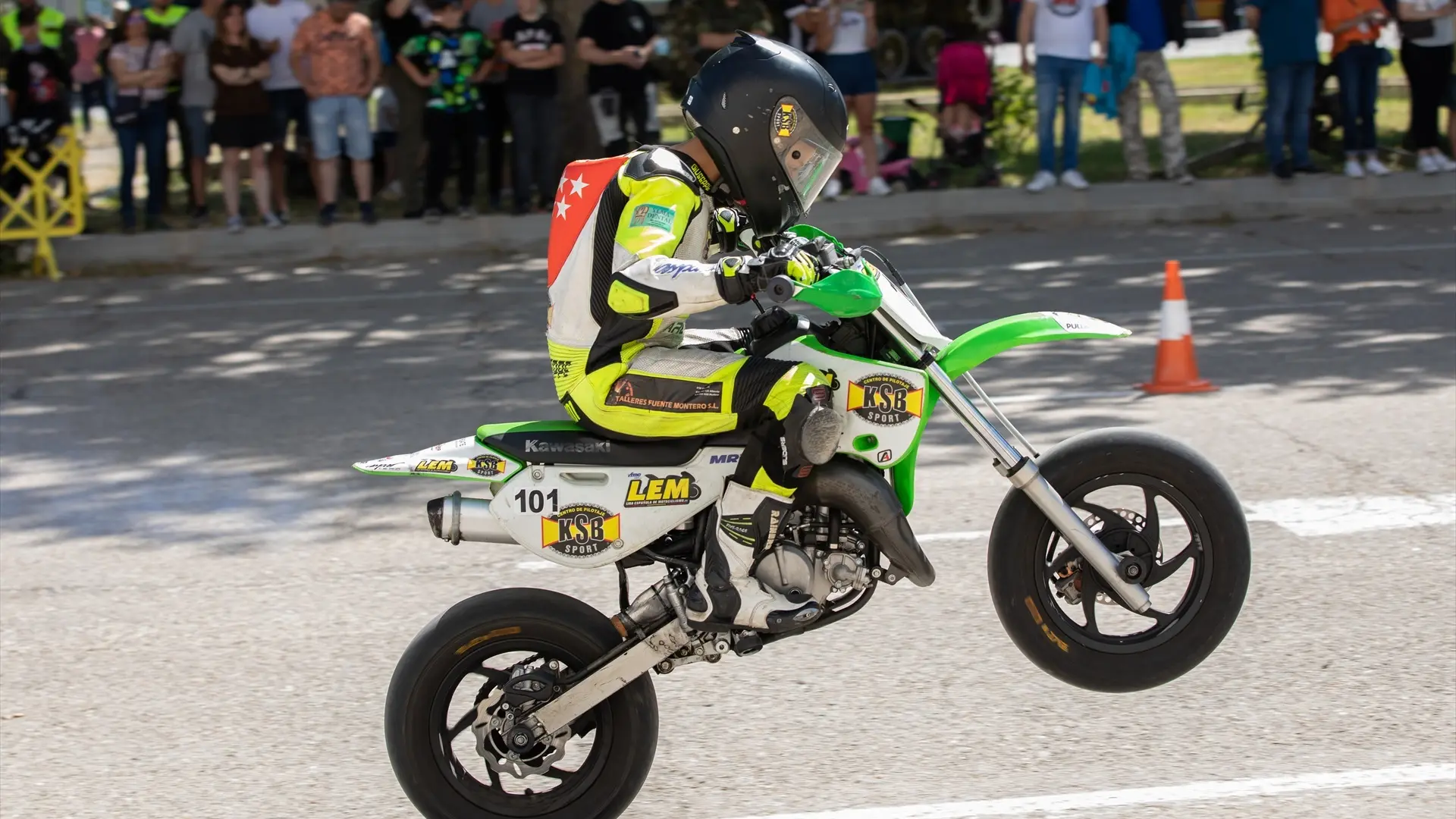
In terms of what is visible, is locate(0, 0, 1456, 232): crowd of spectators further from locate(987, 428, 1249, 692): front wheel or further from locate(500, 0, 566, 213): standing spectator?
locate(987, 428, 1249, 692): front wheel

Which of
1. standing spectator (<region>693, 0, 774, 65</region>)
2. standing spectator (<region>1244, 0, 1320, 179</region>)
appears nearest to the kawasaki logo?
standing spectator (<region>693, 0, 774, 65</region>)

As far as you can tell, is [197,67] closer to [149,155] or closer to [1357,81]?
[149,155]

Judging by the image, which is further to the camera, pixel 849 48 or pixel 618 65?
pixel 849 48

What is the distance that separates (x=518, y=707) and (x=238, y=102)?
10.8 metres

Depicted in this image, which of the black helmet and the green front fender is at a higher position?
the black helmet

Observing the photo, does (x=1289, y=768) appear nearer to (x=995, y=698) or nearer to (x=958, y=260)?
(x=995, y=698)

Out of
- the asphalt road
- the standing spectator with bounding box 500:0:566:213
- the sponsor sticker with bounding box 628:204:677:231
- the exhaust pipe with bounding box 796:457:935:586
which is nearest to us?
the sponsor sticker with bounding box 628:204:677:231

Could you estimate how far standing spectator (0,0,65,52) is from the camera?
1438 centimetres

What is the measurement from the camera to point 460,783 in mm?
4227

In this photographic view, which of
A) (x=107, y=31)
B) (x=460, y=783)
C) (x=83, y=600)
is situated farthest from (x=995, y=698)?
(x=107, y=31)

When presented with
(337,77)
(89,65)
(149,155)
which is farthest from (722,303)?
(89,65)

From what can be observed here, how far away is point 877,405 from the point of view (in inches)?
164

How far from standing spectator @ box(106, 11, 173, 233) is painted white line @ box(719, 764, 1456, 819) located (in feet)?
37.2

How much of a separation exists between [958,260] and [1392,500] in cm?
643
